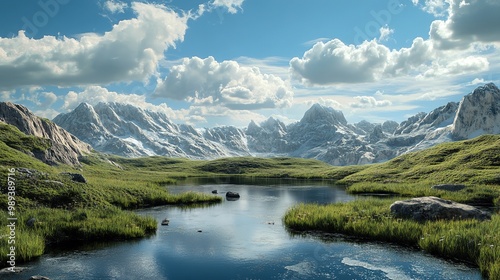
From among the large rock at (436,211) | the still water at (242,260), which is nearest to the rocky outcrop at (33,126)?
the still water at (242,260)

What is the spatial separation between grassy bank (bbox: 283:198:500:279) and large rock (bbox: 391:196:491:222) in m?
1.26

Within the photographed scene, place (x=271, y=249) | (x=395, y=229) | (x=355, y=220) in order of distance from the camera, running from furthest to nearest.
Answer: (x=355, y=220), (x=395, y=229), (x=271, y=249)

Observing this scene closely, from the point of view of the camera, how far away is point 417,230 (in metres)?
34.8

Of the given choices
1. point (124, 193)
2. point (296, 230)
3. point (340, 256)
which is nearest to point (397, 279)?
point (340, 256)

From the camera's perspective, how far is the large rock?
124ft

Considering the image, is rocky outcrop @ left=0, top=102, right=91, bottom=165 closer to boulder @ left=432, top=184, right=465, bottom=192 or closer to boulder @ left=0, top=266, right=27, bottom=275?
boulder @ left=0, top=266, right=27, bottom=275

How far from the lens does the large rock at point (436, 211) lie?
37.8 m

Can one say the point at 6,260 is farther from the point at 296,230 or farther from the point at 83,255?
the point at 296,230

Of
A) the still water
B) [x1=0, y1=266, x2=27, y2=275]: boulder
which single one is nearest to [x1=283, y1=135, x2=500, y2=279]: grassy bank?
the still water

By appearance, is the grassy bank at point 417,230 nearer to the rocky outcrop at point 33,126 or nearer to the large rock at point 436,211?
the large rock at point 436,211

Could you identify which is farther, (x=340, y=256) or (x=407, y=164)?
(x=407, y=164)

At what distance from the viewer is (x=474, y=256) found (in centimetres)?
2789

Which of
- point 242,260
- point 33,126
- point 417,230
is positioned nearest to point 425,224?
point 417,230

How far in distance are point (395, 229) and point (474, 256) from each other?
854cm
